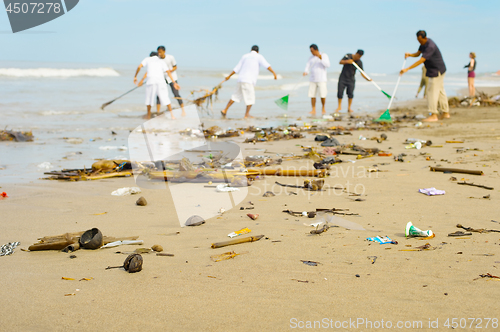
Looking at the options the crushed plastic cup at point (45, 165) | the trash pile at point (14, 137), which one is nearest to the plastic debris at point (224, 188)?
the crushed plastic cup at point (45, 165)

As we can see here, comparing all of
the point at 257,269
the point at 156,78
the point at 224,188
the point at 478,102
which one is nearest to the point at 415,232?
the point at 257,269

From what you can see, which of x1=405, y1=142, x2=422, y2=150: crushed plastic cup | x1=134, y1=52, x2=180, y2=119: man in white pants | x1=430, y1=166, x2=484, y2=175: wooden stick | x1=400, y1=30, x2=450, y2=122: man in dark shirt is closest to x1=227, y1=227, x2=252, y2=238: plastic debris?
x1=430, y1=166, x2=484, y2=175: wooden stick

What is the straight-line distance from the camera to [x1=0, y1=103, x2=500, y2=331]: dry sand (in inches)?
68.9

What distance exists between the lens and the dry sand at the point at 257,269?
175 cm

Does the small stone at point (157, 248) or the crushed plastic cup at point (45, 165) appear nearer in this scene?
Answer: the small stone at point (157, 248)

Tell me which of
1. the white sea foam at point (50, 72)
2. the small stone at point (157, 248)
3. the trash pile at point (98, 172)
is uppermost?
the white sea foam at point (50, 72)

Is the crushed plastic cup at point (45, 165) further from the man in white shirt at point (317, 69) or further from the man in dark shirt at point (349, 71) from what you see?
the man in dark shirt at point (349, 71)

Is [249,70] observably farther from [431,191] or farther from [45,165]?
[431,191]

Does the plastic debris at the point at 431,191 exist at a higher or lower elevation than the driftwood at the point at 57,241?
lower

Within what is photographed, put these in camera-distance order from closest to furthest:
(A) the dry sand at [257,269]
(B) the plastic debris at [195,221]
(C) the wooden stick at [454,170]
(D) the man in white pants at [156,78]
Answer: (A) the dry sand at [257,269]
(B) the plastic debris at [195,221]
(C) the wooden stick at [454,170]
(D) the man in white pants at [156,78]

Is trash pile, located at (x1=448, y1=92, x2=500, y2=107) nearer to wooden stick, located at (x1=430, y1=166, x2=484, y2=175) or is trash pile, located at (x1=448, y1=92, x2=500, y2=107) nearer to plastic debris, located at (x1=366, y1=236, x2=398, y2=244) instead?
wooden stick, located at (x1=430, y1=166, x2=484, y2=175)

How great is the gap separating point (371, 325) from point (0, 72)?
31325 mm

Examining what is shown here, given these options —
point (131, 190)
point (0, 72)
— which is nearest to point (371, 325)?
point (131, 190)

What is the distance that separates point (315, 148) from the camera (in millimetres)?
6465
